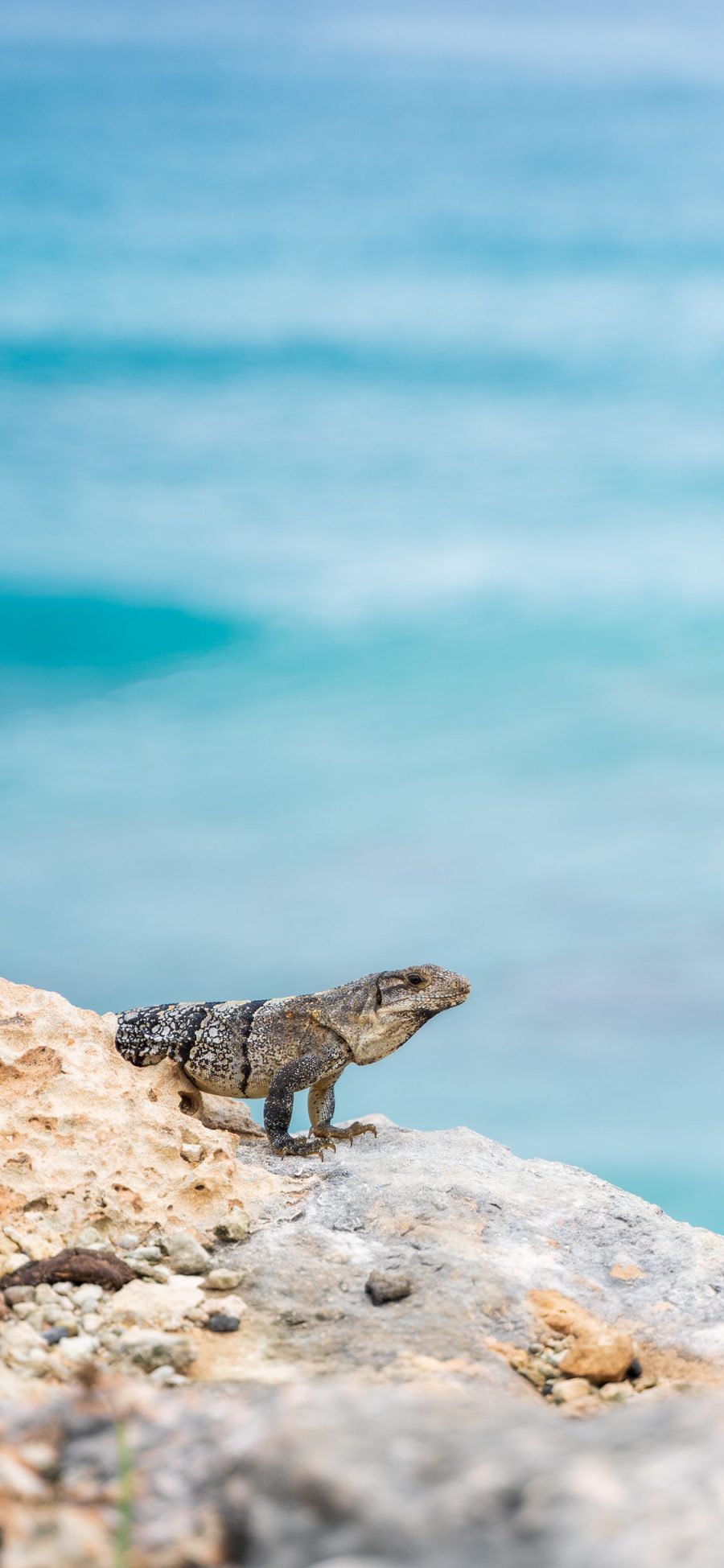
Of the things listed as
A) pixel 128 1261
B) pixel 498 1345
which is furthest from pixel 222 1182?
Result: pixel 498 1345

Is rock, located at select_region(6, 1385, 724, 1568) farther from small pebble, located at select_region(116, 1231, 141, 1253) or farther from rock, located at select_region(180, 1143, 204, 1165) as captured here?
rock, located at select_region(180, 1143, 204, 1165)

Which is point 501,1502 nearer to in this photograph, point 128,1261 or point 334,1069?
point 128,1261

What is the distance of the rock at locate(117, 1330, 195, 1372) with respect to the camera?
5.96m

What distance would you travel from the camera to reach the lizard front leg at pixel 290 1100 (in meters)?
9.91

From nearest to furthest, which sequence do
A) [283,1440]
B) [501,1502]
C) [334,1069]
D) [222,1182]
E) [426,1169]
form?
[501,1502] < [283,1440] < [222,1182] < [426,1169] < [334,1069]

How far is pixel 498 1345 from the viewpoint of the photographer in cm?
661

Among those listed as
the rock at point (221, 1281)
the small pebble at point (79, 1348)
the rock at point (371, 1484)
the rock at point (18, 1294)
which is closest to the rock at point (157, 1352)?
the small pebble at point (79, 1348)

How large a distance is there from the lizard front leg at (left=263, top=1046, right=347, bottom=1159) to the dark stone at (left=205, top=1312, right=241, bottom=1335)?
10.6 ft

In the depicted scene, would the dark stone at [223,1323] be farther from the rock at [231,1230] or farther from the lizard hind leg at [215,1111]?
the lizard hind leg at [215,1111]

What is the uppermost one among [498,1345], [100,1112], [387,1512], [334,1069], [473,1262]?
[334,1069]

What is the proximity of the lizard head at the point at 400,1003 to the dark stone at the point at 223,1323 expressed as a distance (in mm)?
3744

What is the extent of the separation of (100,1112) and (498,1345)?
2935 millimetres

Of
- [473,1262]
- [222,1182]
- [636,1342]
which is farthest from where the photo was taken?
[222,1182]

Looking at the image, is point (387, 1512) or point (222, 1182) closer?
point (387, 1512)
